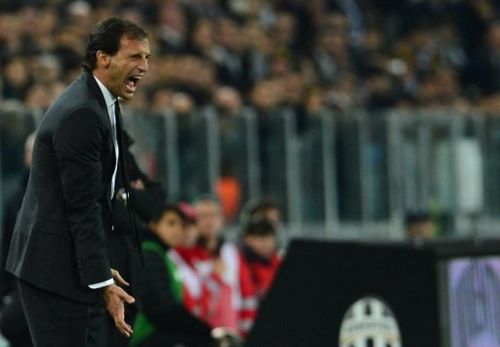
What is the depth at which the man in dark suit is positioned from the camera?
5.81m

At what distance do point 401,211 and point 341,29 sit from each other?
4.17 metres

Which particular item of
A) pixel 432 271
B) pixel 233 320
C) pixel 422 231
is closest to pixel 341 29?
pixel 422 231

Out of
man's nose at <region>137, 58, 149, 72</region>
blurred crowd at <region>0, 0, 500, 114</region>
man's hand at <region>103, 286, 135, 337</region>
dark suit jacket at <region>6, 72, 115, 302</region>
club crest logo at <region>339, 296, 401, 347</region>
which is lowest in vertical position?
club crest logo at <region>339, 296, 401, 347</region>

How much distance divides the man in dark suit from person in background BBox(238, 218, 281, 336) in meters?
4.96

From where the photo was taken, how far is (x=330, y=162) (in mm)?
14844

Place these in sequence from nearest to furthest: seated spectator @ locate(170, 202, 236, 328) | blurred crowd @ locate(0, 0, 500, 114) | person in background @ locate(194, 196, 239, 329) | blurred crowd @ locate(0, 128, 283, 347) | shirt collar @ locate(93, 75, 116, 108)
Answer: shirt collar @ locate(93, 75, 116, 108) → blurred crowd @ locate(0, 128, 283, 347) → seated spectator @ locate(170, 202, 236, 328) → person in background @ locate(194, 196, 239, 329) → blurred crowd @ locate(0, 0, 500, 114)

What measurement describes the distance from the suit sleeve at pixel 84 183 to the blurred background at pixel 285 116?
6.19 metres

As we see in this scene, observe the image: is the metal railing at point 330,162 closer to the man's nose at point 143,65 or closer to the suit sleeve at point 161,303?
the suit sleeve at point 161,303

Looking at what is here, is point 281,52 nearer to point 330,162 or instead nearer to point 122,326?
point 330,162

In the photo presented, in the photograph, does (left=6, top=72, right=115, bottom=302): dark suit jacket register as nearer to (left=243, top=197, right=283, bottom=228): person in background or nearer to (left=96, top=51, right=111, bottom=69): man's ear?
(left=96, top=51, right=111, bottom=69): man's ear

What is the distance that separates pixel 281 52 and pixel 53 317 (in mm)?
11787

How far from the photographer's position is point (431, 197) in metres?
15.8

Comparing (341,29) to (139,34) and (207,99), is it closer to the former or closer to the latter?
(207,99)

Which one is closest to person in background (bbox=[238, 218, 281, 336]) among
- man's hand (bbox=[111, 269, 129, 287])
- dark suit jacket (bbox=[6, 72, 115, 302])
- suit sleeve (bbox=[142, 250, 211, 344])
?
suit sleeve (bbox=[142, 250, 211, 344])
